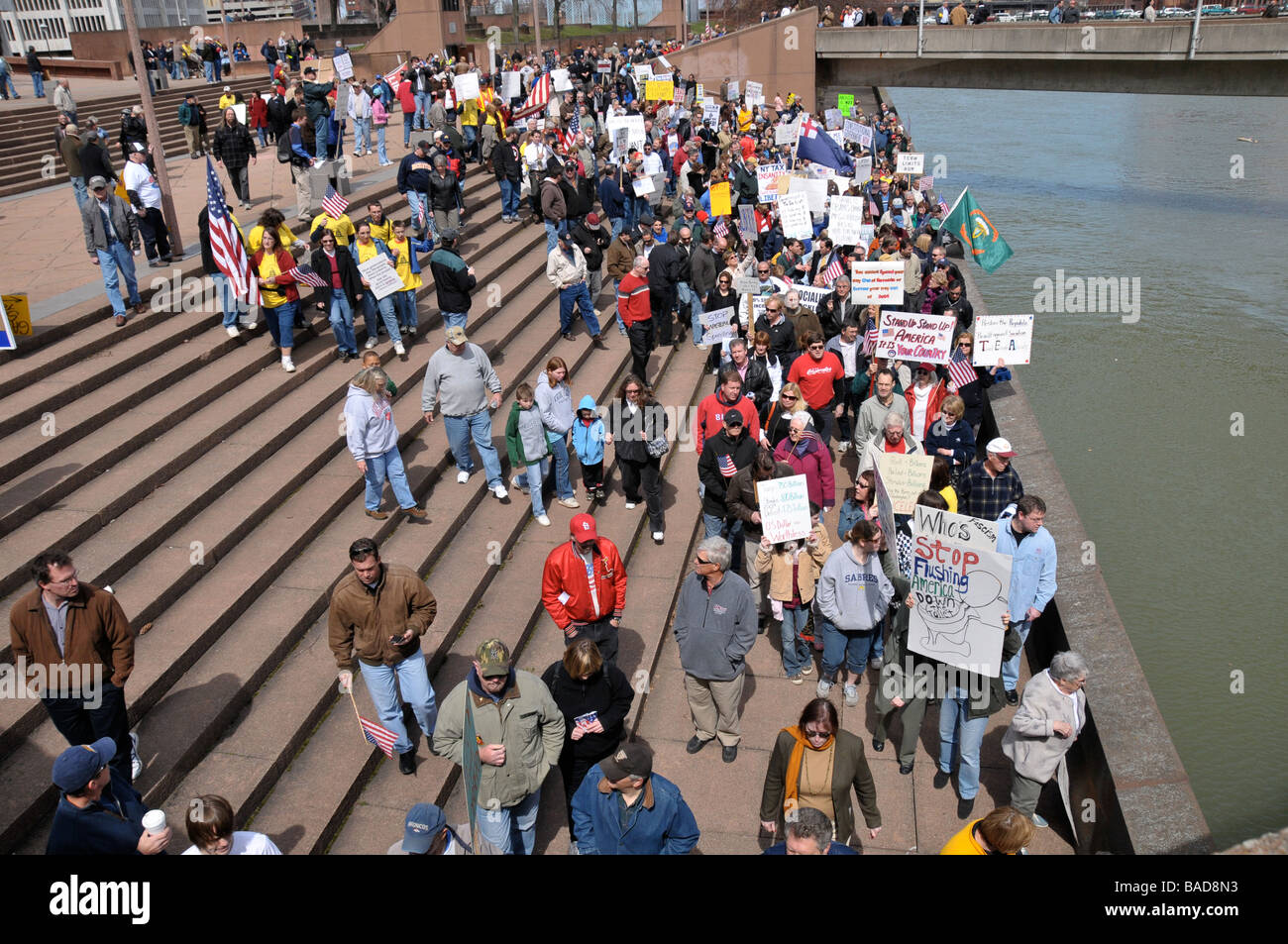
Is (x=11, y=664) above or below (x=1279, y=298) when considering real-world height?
above

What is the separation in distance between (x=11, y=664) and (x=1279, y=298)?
22907 mm

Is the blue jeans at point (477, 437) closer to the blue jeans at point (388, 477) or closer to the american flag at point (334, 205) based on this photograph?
the blue jeans at point (388, 477)

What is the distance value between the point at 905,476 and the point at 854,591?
129 centimetres

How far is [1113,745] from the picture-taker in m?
6.52

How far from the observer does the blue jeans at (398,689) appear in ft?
21.8

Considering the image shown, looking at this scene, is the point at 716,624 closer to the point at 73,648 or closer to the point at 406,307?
the point at 73,648

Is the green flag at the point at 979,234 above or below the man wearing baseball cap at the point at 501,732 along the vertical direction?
above

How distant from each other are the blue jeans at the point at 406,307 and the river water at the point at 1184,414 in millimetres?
8367

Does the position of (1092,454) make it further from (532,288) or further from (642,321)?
(532,288)

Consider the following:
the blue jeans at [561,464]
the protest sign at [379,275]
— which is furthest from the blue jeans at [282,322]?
the blue jeans at [561,464]

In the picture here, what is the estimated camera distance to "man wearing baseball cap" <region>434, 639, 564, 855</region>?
5418 mm

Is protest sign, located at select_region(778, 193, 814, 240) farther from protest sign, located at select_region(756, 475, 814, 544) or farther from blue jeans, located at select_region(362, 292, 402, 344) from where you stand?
protest sign, located at select_region(756, 475, 814, 544)

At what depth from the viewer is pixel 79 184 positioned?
14.6 meters
